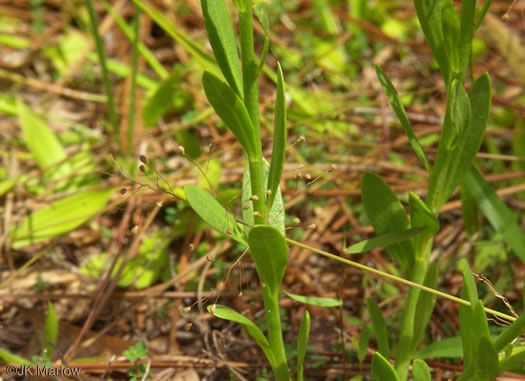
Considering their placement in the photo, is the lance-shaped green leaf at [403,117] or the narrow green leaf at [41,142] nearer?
the lance-shaped green leaf at [403,117]

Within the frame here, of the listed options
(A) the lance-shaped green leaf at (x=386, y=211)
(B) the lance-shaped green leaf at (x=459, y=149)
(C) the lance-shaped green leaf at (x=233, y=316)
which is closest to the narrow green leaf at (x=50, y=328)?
(C) the lance-shaped green leaf at (x=233, y=316)

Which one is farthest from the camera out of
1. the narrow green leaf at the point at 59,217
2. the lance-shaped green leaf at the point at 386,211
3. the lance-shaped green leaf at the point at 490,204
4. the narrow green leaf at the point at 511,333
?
the narrow green leaf at the point at 59,217

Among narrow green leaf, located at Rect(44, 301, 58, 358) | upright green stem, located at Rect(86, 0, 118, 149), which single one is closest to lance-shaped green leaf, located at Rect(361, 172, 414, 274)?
narrow green leaf, located at Rect(44, 301, 58, 358)

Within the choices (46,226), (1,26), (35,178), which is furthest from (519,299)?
(1,26)

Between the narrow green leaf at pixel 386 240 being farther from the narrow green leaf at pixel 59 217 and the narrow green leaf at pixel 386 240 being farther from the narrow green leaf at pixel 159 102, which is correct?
the narrow green leaf at pixel 159 102

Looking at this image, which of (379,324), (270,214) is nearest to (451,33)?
(270,214)
